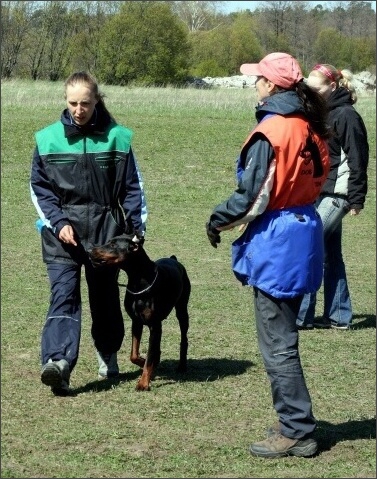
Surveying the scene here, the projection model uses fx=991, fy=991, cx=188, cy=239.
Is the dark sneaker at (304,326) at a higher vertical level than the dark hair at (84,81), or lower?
lower

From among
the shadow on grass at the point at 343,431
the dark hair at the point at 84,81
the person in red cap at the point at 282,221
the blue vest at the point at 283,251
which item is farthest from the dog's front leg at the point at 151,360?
the blue vest at the point at 283,251

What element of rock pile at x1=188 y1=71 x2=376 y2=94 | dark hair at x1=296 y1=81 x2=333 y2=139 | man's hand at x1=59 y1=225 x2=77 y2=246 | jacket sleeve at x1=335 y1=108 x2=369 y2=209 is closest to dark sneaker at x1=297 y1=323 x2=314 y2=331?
jacket sleeve at x1=335 y1=108 x2=369 y2=209

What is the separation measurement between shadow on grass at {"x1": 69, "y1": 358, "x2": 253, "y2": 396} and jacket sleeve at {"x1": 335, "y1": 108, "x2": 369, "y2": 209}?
194 cm

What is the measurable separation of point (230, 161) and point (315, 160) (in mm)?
16846

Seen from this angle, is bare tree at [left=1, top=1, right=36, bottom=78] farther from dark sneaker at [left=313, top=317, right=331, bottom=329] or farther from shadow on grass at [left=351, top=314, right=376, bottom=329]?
shadow on grass at [left=351, top=314, right=376, bottom=329]

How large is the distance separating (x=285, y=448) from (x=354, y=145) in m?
3.77

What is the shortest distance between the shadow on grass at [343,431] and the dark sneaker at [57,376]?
66.7 inches

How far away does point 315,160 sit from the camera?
17.4 feet

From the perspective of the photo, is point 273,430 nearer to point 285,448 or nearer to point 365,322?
point 285,448

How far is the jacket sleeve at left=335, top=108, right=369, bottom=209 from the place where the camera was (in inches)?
333

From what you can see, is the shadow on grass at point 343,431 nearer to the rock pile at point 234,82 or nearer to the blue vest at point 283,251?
the blue vest at point 283,251

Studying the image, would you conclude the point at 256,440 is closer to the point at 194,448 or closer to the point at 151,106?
the point at 194,448

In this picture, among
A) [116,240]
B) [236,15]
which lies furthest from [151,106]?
[116,240]

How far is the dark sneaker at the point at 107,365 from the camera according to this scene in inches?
282
